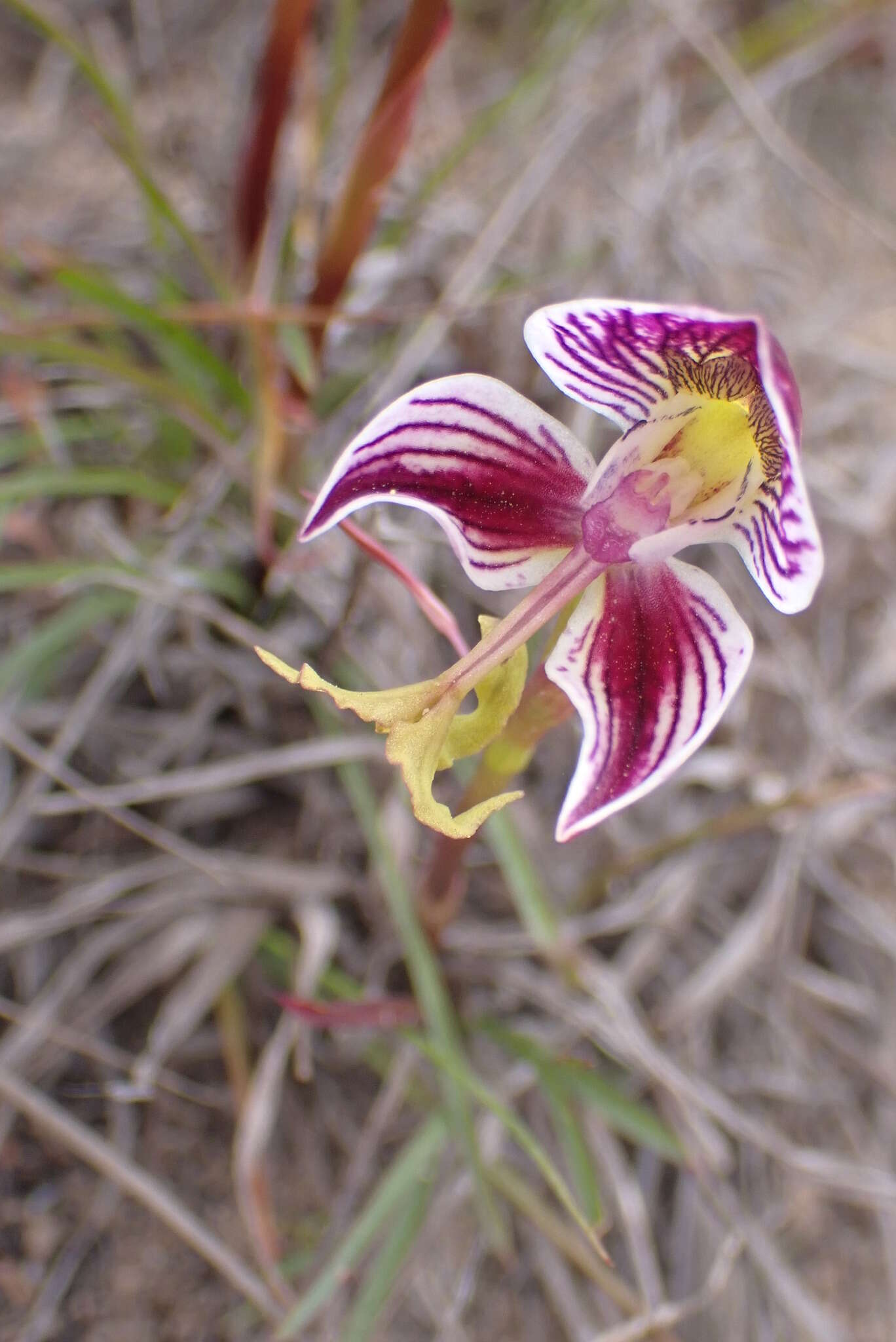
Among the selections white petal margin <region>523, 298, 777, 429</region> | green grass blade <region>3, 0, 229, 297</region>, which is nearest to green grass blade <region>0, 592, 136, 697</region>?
green grass blade <region>3, 0, 229, 297</region>

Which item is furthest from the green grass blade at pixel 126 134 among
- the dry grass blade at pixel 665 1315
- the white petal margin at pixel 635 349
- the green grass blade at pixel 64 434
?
the dry grass blade at pixel 665 1315

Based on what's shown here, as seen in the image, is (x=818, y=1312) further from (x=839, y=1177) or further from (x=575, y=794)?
(x=575, y=794)

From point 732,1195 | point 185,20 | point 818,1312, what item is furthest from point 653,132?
point 818,1312

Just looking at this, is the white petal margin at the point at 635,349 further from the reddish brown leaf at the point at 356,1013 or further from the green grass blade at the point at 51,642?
the green grass blade at the point at 51,642

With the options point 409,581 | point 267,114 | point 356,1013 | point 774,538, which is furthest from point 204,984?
point 267,114

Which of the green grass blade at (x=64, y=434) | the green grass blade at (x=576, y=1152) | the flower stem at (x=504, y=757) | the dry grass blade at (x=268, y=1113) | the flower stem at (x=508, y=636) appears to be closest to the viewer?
the flower stem at (x=508, y=636)

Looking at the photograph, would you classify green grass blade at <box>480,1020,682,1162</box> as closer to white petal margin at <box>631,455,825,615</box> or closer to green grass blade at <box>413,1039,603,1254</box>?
green grass blade at <box>413,1039,603,1254</box>

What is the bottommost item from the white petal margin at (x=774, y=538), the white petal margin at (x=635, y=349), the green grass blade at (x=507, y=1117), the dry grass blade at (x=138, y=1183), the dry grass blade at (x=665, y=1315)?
the dry grass blade at (x=665, y=1315)
